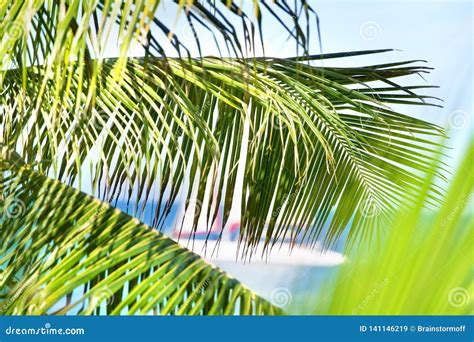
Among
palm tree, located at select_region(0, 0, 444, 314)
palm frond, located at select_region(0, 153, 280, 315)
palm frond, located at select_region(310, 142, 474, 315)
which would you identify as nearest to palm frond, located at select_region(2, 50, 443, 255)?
palm tree, located at select_region(0, 0, 444, 314)

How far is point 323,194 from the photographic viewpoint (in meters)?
1.82

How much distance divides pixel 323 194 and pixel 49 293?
1.24 m

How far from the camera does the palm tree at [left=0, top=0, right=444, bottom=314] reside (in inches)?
26.6

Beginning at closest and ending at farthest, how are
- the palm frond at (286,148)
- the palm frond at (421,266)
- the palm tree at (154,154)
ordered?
1. the palm frond at (421,266)
2. the palm tree at (154,154)
3. the palm frond at (286,148)

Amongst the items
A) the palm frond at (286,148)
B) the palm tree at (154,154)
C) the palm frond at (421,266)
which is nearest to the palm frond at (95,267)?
the palm tree at (154,154)

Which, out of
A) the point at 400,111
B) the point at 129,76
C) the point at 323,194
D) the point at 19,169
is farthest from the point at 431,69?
the point at 19,169

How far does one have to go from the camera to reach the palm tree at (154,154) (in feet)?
2.22

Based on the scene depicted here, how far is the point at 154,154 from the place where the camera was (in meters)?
1.28

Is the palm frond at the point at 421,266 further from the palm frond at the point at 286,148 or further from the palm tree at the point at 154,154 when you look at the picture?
the palm frond at the point at 286,148

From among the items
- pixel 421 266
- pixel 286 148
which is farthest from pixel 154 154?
pixel 421 266

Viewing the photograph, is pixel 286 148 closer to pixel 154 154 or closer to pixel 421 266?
pixel 154 154

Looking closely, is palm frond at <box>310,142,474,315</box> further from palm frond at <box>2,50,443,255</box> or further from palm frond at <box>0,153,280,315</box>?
palm frond at <box>2,50,443,255</box>

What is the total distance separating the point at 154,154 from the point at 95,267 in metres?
0.59

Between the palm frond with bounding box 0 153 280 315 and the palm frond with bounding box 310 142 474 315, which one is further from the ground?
the palm frond with bounding box 310 142 474 315
